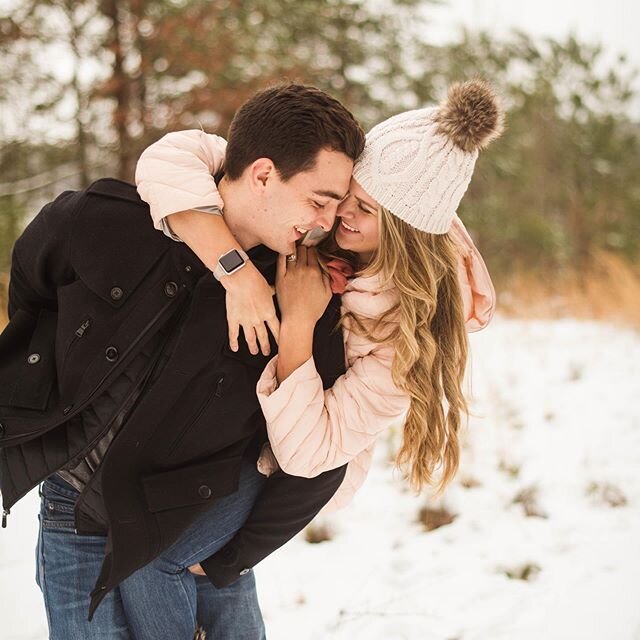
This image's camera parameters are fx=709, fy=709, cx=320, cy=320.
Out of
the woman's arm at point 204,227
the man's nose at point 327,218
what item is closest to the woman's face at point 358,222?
the man's nose at point 327,218

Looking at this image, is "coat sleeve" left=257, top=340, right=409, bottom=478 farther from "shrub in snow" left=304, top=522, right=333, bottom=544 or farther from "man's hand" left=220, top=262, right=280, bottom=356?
"shrub in snow" left=304, top=522, right=333, bottom=544

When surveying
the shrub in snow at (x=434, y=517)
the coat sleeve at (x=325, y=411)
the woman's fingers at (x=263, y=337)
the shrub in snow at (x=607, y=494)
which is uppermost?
the woman's fingers at (x=263, y=337)

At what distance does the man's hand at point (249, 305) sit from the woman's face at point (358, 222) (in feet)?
1.25

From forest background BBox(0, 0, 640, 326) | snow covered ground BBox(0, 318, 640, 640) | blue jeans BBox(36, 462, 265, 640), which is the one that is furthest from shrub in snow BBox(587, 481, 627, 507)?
forest background BBox(0, 0, 640, 326)

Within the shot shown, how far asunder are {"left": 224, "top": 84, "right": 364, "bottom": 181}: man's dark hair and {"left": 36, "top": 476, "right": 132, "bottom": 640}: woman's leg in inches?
40.2

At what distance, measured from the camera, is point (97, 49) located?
28.3 feet

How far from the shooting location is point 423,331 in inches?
78.9

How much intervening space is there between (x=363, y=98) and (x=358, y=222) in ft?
31.0

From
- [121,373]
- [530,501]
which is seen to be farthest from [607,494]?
[121,373]

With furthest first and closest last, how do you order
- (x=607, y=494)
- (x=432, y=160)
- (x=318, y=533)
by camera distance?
(x=607, y=494) < (x=318, y=533) < (x=432, y=160)

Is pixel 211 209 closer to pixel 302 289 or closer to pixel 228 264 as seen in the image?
pixel 228 264

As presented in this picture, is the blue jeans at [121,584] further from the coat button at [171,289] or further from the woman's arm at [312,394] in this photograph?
the coat button at [171,289]

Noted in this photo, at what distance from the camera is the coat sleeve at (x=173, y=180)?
5.83 feet

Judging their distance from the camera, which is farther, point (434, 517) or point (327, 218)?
point (434, 517)
